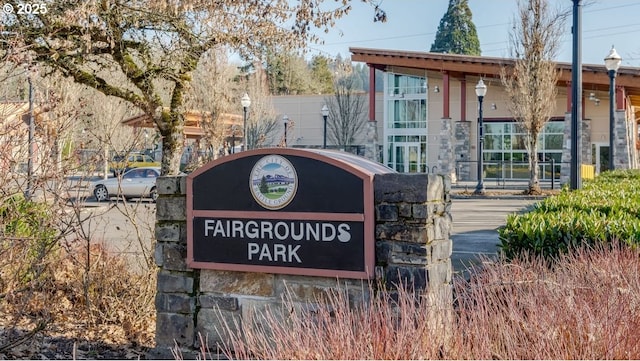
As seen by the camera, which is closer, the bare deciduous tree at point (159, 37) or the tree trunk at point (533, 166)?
the bare deciduous tree at point (159, 37)

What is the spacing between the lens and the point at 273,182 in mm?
4605

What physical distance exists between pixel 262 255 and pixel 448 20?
6451 cm

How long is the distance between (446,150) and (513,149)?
4148mm

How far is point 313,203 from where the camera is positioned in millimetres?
4441

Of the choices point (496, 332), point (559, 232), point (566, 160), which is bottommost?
point (496, 332)

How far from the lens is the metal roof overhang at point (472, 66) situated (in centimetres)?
3062

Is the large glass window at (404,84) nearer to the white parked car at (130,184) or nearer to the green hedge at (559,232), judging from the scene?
the white parked car at (130,184)

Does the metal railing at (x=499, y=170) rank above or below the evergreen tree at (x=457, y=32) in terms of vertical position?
below

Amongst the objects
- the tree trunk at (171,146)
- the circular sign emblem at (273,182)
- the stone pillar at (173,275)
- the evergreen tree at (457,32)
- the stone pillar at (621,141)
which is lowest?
the stone pillar at (173,275)

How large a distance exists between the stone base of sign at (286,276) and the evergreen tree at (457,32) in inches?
2371

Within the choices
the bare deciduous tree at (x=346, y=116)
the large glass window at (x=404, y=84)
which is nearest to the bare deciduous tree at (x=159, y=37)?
the large glass window at (x=404, y=84)

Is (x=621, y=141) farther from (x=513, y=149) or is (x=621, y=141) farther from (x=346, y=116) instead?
(x=346, y=116)

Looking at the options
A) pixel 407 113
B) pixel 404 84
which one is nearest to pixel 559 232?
pixel 407 113

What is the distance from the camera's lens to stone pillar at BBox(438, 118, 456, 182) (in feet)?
121
